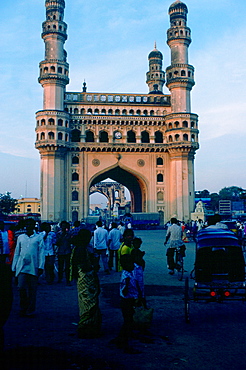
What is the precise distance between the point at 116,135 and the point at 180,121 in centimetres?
674

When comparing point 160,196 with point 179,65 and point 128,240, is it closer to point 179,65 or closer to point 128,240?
point 179,65

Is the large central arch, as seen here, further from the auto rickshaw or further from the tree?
the auto rickshaw

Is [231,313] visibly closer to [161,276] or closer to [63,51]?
[161,276]

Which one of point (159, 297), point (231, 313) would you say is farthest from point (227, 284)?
point (159, 297)

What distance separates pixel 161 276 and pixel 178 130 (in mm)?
32178

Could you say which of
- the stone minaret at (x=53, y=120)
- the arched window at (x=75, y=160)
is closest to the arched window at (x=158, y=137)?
the arched window at (x=75, y=160)

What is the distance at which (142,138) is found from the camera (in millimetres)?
45156

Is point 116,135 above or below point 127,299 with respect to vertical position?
above

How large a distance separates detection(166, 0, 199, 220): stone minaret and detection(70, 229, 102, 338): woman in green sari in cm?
3623

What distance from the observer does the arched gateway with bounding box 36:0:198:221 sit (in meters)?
40.8

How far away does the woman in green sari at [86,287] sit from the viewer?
5.52 meters

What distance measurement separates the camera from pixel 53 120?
40500 millimetres

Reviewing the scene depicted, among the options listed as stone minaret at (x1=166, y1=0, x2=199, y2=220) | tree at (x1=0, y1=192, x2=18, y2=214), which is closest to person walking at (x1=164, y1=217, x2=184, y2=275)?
stone minaret at (x1=166, y1=0, x2=199, y2=220)

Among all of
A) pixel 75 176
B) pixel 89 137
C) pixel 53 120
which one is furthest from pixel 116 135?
pixel 53 120
